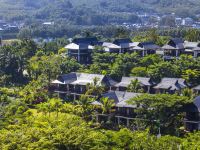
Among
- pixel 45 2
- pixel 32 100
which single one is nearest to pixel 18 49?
pixel 32 100

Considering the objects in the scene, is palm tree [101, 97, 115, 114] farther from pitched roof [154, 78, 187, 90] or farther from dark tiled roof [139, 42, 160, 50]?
dark tiled roof [139, 42, 160, 50]

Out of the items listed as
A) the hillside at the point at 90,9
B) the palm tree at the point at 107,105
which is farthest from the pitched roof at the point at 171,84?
the hillside at the point at 90,9

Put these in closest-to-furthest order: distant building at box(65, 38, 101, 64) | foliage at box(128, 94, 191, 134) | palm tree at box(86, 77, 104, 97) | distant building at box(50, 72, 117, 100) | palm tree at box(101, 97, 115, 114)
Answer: foliage at box(128, 94, 191, 134) → palm tree at box(101, 97, 115, 114) → palm tree at box(86, 77, 104, 97) → distant building at box(50, 72, 117, 100) → distant building at box(65, 38, 101, 64)

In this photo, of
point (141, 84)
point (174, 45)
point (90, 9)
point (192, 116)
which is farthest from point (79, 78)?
point (90, 9)

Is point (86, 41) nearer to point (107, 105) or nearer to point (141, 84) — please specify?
point (141, 84)

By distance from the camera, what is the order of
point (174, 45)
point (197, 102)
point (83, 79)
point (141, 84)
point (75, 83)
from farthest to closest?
1. point (174, 45)
2. point (83, 79)
3. point (75, 83)
4. point (141, 84)
5. point (197, 102)

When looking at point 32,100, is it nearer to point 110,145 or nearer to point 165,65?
point 165,65

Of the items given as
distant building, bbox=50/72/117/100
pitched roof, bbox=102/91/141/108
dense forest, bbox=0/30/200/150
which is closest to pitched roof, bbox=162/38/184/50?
dense forest, bbox=0/30/200/150
